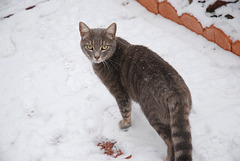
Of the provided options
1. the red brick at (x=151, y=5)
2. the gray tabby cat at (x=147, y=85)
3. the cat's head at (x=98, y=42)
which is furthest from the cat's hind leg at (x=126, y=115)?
the red brick at (x=151, y=5)

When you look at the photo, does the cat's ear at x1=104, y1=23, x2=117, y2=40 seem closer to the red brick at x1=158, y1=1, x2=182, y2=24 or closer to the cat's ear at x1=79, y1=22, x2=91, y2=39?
the cat's ear at x1=79, y1=22, x2=91, y2=39

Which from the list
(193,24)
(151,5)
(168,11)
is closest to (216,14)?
(193,24)

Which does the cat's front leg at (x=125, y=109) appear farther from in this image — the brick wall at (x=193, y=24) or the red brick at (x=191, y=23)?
the red brick at (x=191, y=23)

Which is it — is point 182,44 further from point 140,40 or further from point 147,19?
point 147,19

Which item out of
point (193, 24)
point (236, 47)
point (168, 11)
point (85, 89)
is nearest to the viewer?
point (236, 47)

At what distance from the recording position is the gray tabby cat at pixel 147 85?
267 centimetres

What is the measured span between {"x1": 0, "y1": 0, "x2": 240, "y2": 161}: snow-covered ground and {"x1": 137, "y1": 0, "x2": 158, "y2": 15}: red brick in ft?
0.51

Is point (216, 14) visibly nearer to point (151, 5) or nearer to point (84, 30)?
point (151, 5)

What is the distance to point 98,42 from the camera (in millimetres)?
3670

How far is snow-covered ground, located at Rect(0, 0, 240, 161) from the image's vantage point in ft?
11.8

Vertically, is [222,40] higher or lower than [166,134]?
higher

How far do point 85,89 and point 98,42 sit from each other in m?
1.32

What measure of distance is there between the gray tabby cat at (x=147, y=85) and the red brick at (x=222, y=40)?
1.96 m

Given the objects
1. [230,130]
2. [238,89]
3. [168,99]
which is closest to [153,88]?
[168,99]
